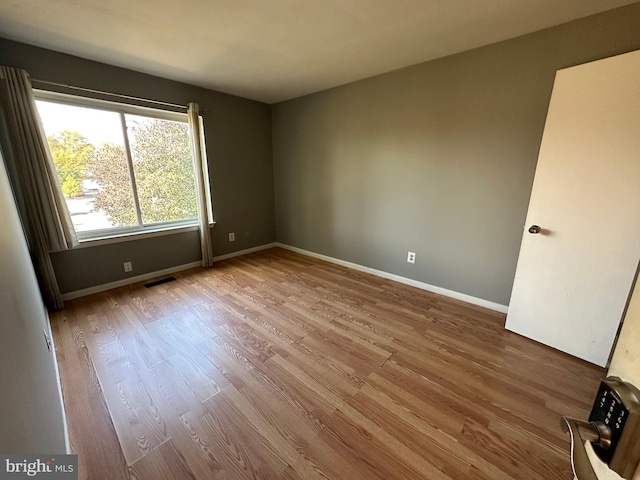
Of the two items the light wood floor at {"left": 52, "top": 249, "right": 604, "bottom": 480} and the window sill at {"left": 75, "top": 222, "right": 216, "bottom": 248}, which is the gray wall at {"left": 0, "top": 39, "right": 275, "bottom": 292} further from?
the light wood floor at {"left": 52, "top": 249, "right": 604, "bottom": 480}

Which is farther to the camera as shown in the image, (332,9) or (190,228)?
(190,228)

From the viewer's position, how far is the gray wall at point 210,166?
242 cm

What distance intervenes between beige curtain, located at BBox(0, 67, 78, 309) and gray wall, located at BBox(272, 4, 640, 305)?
2764mm

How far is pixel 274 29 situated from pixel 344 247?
253 cm

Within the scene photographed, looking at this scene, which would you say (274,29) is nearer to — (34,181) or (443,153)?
(443,153)

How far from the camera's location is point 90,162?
2.66 meters

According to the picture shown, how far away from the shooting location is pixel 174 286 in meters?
3.01

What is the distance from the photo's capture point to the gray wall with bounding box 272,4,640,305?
2.06m

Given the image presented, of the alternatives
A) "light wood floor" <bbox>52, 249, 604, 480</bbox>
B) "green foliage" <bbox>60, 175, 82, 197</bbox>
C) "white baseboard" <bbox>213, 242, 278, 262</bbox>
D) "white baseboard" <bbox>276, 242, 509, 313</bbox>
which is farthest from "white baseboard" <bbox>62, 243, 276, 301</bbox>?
"white baseboard" <bbox>276, 242, 509, 313</bbox>

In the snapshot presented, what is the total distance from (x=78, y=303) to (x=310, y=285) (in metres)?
2.39

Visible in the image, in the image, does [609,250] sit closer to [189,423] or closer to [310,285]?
[310,285]

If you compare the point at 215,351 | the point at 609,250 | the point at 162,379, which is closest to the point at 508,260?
the point at 609,250

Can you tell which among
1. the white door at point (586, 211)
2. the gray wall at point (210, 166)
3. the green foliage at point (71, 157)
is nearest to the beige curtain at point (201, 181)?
the gray wall at point (210, 166)

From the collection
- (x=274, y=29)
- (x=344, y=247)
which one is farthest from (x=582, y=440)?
(x=344, y=247)
